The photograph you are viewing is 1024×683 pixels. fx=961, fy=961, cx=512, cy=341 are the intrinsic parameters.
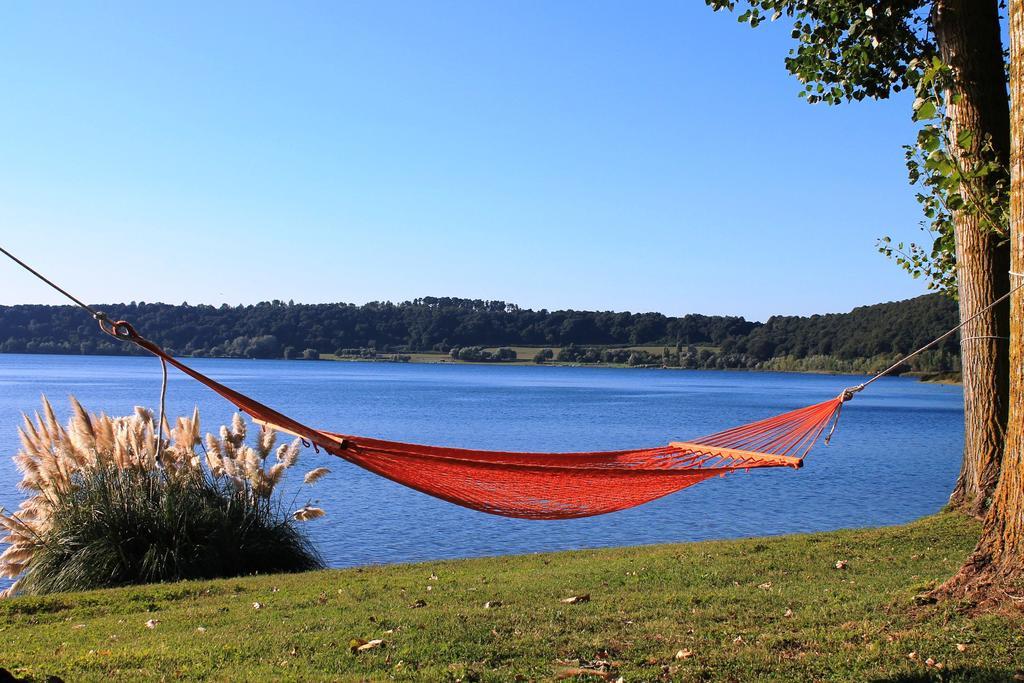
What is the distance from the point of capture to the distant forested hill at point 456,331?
264ft

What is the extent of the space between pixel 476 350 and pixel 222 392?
3790 inches

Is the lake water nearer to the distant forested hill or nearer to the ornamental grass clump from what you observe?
A: the ornamental grass clump

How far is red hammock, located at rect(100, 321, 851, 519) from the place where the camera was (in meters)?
4.23

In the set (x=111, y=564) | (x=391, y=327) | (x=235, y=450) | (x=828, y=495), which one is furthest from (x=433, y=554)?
(x=391, y=327)

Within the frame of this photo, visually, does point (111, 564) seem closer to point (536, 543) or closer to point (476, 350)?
point (536, 543)

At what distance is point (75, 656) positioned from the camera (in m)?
4.30

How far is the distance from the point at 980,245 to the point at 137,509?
20.6ft

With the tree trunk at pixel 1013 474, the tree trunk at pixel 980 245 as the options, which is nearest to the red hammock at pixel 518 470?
the tree trunk at pixel 1013 474

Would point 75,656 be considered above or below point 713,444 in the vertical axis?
below

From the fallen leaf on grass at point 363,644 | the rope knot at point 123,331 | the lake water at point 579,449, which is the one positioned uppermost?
the rope knot at point 123,331

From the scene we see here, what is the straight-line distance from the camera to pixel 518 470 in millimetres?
4523

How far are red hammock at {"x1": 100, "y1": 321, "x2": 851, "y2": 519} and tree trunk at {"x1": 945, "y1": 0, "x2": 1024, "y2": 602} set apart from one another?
2.89ft

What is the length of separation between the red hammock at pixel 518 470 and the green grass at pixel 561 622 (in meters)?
0.58

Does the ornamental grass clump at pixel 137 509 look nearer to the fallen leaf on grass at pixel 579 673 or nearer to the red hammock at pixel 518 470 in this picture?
the red hammock at pixel 518 470
